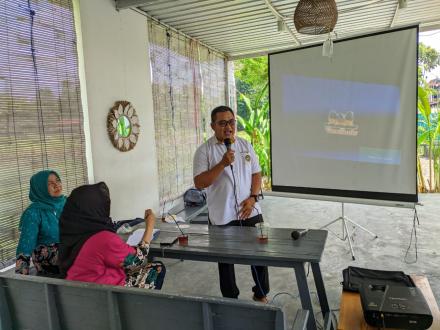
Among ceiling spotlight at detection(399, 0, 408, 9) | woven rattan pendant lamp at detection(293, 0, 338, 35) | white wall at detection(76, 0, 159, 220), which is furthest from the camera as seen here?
ceiling spotlight at detection(399, 0, 408, 9)

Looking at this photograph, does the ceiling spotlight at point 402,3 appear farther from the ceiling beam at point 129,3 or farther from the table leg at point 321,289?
the table leg at point 321,289

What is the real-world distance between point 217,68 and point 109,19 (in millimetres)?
3379

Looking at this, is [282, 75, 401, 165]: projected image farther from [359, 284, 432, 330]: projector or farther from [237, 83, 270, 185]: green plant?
[237, 83, 270, 185]: green plant

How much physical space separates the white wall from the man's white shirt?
1.60m

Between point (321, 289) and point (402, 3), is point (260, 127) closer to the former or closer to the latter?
point (402, 3)

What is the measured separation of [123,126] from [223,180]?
2006mm

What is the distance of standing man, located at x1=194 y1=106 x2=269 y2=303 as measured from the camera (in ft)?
8.40

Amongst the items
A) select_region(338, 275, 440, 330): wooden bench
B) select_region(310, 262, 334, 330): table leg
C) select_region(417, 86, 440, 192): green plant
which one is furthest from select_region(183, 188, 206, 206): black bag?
select_region(417, 86, 440, 192): green plant

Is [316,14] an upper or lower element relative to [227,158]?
upper

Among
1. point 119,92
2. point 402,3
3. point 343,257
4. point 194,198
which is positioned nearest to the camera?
point 343,257

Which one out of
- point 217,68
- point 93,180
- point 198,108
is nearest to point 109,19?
point 93,180

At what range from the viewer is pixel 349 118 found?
349 cm

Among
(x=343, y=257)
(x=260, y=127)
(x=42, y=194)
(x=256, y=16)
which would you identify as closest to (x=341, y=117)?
(x=343, y=257)

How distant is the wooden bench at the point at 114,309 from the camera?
1.21 metres
